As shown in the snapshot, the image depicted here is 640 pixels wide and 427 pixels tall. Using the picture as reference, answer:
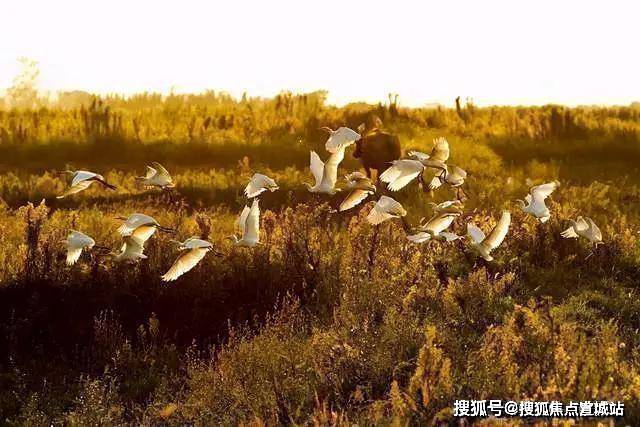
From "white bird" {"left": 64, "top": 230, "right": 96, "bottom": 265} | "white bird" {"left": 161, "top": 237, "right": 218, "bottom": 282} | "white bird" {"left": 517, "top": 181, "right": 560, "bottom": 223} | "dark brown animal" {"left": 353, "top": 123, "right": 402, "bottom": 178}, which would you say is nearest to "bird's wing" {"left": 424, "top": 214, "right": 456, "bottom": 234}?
"white bird" {"left": 517, "top": 181, "right": 560, "bottom": 223}

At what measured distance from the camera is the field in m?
4.99

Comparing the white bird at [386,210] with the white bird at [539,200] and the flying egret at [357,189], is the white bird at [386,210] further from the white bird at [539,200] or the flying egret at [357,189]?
the white bird at [539,200]

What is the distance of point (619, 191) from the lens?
11820mm

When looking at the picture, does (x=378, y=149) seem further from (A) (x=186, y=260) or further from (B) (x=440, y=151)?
(A) (x=186, y=260)

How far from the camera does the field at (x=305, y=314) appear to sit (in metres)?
4.99

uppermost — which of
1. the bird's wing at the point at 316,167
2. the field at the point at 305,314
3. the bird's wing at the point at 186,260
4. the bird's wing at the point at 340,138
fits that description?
the bird's wing at the point at 340,138

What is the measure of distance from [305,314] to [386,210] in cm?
153

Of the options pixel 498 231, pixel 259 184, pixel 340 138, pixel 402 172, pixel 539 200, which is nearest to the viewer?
pixel 402 172

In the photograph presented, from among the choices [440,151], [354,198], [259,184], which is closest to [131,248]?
[259,184]

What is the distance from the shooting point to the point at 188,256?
568cm

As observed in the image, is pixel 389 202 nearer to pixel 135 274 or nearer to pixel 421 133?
pixel 135 274

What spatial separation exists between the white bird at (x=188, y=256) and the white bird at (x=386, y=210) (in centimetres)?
108

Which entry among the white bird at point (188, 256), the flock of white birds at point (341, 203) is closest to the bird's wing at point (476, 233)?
the flock of white birds at point (341, 203)

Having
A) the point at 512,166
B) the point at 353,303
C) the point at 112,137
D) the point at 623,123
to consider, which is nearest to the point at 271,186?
the point at 353,303
